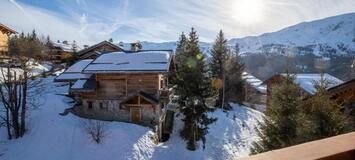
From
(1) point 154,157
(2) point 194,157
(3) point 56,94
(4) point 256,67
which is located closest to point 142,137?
(1) point 154,157

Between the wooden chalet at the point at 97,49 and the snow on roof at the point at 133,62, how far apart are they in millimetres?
11312

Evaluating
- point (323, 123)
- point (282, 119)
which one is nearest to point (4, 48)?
point (282, 119)

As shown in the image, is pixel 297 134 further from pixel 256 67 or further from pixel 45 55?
pixel 256 67

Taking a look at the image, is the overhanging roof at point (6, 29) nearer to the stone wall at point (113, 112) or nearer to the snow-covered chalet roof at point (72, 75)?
the snow-covered chalet roof at point (72, 75)

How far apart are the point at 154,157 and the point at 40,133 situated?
28.5 ft

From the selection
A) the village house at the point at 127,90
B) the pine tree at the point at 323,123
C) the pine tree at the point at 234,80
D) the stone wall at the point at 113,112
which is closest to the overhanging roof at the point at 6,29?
the village house at the point at 127,90

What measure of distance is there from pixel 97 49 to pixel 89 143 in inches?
841

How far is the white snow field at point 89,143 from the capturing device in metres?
22.6

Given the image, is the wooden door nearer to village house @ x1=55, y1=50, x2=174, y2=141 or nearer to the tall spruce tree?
village house @ x1=55, y1=50, x2=174, y2=141

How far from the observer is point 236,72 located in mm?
42812

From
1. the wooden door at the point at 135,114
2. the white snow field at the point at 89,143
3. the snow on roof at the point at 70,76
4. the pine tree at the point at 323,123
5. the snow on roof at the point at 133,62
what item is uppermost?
the snow on roof at the point at 133,62

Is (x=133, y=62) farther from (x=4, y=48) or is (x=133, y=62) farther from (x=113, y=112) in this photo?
(x=4, y=48)

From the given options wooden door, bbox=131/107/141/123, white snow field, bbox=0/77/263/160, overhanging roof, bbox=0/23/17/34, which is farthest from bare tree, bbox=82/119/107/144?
overhanging roof, bbox=0/23/17/34

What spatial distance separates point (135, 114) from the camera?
28688 millimetres
